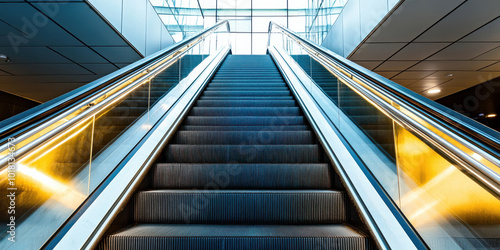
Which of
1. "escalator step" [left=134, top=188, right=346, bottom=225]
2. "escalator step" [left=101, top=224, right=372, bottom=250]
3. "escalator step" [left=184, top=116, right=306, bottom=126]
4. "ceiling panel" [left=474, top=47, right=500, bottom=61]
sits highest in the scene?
"ceiling panel" [left=474, top=47, right=500, bottom=61]

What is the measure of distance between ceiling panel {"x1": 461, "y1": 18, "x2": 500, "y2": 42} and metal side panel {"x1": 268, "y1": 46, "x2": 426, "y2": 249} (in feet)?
9.49

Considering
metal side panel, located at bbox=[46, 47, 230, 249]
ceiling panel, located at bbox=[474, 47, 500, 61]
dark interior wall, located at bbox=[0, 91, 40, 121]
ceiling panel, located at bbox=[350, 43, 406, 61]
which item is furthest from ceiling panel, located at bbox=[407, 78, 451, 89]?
dark interior wall, located at bbox=[0, 91, 40, 121]

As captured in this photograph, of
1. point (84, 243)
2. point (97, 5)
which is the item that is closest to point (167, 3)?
point (97, 5)

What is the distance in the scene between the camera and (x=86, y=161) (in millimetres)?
1642

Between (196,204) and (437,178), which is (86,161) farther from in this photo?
(437,178)

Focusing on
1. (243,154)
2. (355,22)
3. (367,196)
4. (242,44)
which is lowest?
(367,196)

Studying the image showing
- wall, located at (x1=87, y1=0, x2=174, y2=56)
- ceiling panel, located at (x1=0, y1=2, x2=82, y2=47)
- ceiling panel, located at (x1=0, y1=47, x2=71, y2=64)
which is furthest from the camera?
ceiling panel, located at (x1=0, y1=47, x2=71, y2=64)

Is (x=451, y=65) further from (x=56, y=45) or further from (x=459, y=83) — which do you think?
(x=56, y=45)

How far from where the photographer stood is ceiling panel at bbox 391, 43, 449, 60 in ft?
15.3

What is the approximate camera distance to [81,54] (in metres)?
4.79

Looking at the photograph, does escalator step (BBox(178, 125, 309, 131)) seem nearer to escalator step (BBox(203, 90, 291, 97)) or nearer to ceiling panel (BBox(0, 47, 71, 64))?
escalator step (BBox(203, 90, 291, 97))

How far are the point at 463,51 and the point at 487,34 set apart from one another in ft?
2.40

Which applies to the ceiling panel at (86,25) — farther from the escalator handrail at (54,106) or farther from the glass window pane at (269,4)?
the glass window pane at (269,4)

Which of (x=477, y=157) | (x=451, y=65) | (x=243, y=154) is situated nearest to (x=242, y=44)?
(x=451, y=65)
